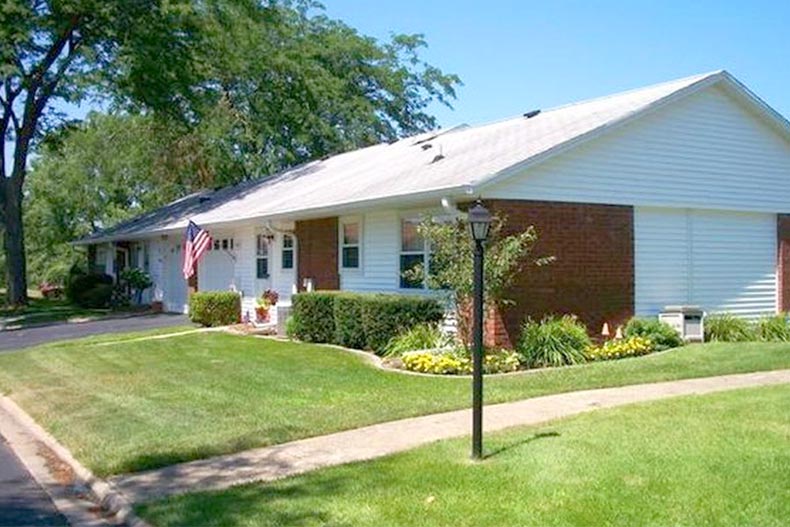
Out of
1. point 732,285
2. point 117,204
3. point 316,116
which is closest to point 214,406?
point 732,285

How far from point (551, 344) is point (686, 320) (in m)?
3.55

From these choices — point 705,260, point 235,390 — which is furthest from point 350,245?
point 235,390

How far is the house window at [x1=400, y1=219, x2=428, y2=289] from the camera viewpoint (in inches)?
639

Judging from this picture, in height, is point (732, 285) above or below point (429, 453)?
above

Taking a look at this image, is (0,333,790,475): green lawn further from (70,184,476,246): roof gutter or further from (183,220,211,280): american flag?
(183,220,211,280): american flag

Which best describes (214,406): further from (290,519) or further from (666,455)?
(666,455)

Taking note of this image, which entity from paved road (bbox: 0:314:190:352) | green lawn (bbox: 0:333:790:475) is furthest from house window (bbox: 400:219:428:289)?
paved road (bbox: 0:314:190:352)

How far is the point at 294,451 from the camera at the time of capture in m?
8.19

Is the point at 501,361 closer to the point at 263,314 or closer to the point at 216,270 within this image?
the point at 263,314

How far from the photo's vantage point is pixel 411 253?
54.5 feet

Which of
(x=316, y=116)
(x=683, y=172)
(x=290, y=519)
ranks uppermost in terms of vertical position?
(x=316, y=116)

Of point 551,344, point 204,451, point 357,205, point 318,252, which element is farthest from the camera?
point 318,252

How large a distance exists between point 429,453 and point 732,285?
41.1 ft

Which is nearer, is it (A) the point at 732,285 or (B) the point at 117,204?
(A) the point at 732,285
